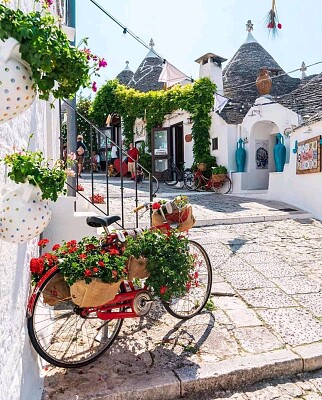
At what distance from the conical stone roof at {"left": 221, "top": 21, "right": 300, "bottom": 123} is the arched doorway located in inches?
37.2

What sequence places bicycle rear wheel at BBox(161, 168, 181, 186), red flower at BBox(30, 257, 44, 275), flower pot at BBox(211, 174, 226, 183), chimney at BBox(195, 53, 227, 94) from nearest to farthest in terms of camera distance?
red flower at BBox(30, 257, 44, 275) → flower pot at BBox(211, 174, 226, 183) → chimney at BBox(195, 53, 227, 94) → bicycle rear wheel at BBox(161, 168, 181, 186)

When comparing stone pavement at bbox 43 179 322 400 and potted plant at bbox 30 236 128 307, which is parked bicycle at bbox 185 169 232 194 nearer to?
stone pavement at bbox 43 179 322 400

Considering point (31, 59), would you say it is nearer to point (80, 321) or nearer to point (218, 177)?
point (80, 321)

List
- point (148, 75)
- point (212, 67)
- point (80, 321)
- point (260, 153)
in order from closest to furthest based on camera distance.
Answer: point (80, 321)
point (260, 153)
point (212, 67)
point (148, 75)

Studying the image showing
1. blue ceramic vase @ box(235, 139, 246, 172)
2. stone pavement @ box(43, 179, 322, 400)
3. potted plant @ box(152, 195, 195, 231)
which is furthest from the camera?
blue ceramic vase @ box(235, 139, 246, 172)

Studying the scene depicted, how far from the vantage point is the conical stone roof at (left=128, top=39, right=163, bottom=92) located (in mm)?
20125

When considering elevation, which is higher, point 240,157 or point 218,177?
point 240,157

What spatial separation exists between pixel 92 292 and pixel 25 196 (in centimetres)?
132

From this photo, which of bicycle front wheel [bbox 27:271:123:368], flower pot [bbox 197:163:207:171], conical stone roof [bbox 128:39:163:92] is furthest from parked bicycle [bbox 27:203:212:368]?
conical stone roof [bbox 128:39:163:92]

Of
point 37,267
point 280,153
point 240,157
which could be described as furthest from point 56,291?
point 240,157

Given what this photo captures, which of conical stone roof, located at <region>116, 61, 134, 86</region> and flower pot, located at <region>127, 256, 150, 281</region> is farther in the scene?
conical stone roof, located at <region>116, 61, 134, 86</region>

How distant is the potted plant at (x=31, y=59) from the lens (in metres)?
1.12

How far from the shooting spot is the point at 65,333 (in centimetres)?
338

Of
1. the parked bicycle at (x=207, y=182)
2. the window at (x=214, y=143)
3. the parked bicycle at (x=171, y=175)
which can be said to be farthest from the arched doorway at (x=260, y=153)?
the parked bicycle at (x=171, y=175)
